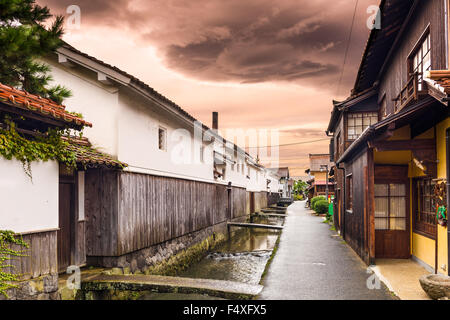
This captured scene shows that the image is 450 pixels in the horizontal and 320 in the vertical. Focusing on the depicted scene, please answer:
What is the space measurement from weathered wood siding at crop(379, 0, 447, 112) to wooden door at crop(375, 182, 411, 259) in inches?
120

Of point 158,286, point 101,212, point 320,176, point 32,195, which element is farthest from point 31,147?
point 320,176

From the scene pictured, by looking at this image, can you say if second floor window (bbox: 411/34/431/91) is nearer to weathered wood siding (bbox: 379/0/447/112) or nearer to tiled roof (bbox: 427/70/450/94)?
weathered wood siding (bbox: 379/0/447/112)

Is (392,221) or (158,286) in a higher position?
(392,221)

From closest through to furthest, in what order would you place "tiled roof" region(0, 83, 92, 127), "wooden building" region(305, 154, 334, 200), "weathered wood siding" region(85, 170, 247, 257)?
"tiled roof" region(0, 83, 92, 127), "weathered wood siding" region(85, 170, 247, 257), "wooden building" region(305, 154, 334, 200)

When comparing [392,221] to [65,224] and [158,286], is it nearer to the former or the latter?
[158,286]

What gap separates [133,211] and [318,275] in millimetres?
4883

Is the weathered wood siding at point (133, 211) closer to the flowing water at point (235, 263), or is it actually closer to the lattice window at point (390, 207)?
the flowing water at point (235, 263)

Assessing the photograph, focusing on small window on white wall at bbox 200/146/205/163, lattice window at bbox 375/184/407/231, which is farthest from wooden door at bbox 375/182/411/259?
small window on white wall at bbox 200/146/205/163

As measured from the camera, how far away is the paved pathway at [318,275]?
22.9 ft

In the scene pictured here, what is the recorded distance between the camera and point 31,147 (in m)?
5.88

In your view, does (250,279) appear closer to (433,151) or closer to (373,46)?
(433,151)

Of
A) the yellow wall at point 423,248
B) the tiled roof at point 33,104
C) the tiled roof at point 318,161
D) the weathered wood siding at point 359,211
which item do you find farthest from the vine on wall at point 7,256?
the tiled roof at point 318,161

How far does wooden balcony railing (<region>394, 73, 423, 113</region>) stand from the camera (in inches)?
329
